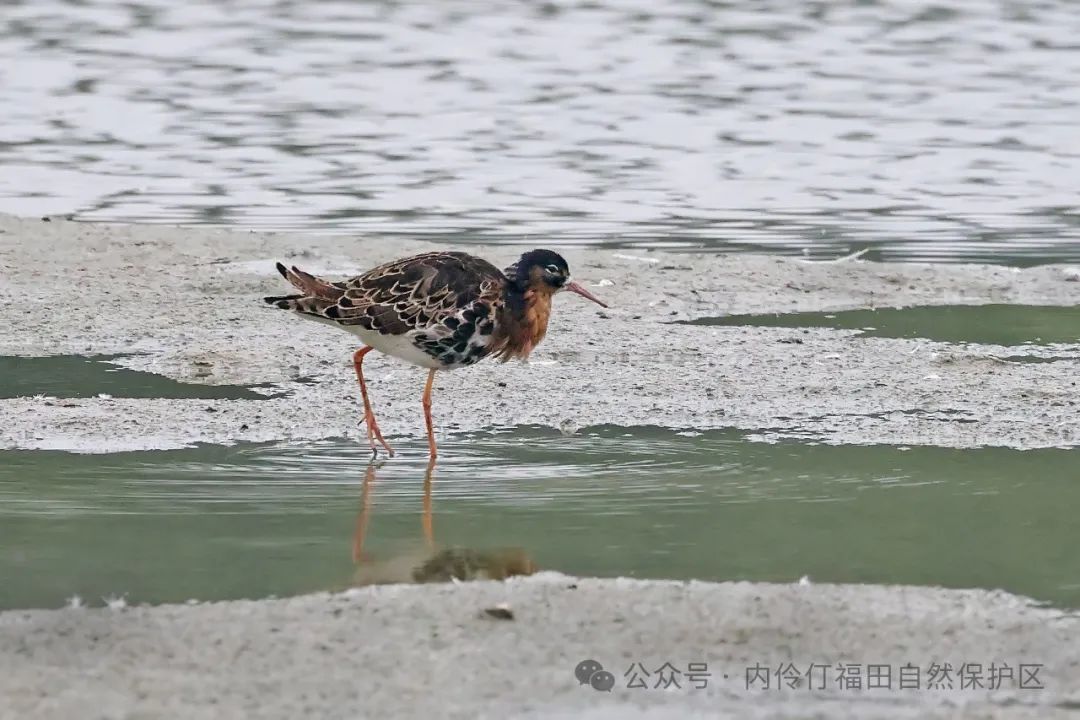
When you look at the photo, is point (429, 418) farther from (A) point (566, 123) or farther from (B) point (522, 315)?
(A) point (566, 123)

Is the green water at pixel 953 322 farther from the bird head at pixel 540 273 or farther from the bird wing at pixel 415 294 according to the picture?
the bird wing at pixel 415 294

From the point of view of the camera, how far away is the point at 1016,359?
10.7 metres

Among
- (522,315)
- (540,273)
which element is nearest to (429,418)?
(522,315)

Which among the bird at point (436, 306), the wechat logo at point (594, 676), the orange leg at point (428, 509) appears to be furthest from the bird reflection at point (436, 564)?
the bird at point (436, 306)

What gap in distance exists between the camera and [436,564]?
23.0ft

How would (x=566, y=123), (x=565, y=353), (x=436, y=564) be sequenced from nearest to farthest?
(x=436, y=564) < (x=565, y=353) < (x=566, y=123)

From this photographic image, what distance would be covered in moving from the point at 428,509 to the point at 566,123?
37.6 ft

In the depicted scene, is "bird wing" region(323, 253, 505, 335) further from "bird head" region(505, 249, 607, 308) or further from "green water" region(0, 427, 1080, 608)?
"green water" region(0, 427, 1080, 608)

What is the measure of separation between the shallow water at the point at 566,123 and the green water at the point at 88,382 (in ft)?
13.6

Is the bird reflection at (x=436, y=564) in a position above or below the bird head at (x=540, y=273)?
below

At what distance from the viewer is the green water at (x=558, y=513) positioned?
6875 millimetres

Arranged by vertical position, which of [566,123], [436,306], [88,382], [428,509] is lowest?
[566,123]

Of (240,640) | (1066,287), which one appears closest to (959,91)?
(1066,287)

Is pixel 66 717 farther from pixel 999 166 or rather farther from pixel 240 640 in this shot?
pixel 999 166
